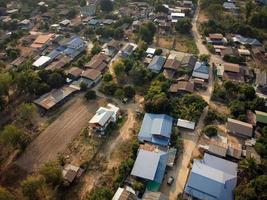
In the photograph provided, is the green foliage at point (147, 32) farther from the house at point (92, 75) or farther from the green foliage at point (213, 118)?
the green foliage at point (213, 118)

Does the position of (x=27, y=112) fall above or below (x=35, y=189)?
below

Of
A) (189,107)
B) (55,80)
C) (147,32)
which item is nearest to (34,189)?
(55,80)

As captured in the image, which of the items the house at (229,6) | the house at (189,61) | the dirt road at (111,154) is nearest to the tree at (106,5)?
the house at (189,61)

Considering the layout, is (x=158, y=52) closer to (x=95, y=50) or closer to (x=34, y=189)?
(x=95, y=50)

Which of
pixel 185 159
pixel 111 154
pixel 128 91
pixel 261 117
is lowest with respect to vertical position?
pixel 111 154

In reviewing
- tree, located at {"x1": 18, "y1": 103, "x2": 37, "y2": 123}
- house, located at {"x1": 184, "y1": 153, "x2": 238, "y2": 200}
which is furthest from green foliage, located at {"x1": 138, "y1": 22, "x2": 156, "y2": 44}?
house, located at {"x1": 184, "y1": 153, "x2": 238, "y2": 200}

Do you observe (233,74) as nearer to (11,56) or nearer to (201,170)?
(201,170)
